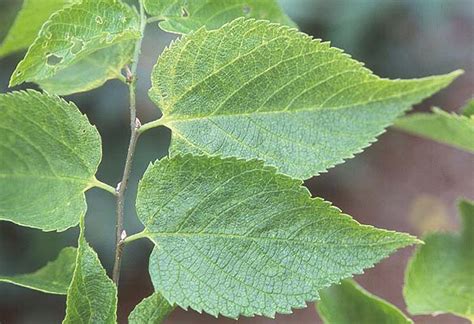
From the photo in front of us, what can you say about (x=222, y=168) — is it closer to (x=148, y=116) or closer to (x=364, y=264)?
(x=364, y=264)

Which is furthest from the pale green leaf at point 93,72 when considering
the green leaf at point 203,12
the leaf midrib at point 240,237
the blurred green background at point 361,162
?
the blurred green background at point 361,162

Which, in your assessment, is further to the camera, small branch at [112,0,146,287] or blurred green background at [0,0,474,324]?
blurred green background at [0,0,474,324]

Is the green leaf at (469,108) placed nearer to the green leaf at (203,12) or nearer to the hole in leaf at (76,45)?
the green leaf at (203,12)

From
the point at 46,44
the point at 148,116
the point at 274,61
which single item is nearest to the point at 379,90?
the point at 274,61

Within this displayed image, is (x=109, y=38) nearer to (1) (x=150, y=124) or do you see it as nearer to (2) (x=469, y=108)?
(1) (x=150, y=124)

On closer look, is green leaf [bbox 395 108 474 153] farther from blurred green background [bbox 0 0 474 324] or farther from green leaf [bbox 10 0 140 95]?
blurred green background [bbox 0 0 474 324]

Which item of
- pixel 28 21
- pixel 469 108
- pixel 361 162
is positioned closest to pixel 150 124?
pixel 28 21

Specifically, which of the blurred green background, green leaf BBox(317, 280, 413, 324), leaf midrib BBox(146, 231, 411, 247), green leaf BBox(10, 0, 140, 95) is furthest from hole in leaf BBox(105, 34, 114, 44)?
the blurred green background
